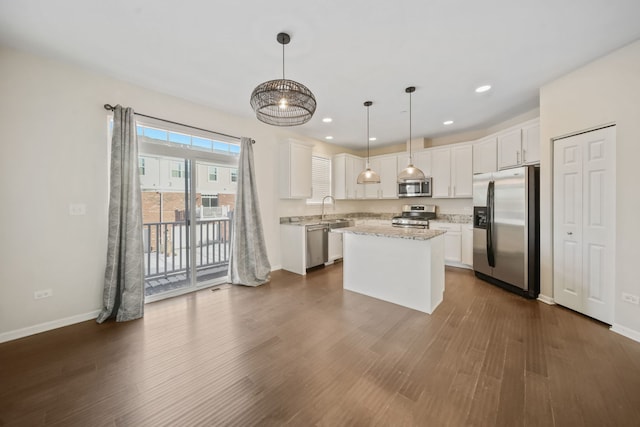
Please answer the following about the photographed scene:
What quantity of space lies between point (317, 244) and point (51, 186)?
12.2ft

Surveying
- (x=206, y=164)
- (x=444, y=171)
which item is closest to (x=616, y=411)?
(x=444, y=171)

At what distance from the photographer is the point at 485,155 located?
14.6 feet

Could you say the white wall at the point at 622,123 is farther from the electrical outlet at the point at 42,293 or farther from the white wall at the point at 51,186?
the electrical outlet at the point at 42,293

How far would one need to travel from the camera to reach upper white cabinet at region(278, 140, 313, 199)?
4617mm

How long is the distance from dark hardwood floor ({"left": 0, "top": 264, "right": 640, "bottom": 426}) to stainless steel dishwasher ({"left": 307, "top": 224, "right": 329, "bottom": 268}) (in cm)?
169

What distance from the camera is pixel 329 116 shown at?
4.20 m

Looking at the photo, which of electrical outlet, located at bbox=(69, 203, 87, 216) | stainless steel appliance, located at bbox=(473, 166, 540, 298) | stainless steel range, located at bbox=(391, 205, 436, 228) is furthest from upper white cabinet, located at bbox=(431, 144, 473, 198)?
electrical outlet, located at bbox=(69, 203, 87, 216)

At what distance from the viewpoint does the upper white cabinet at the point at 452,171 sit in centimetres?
479

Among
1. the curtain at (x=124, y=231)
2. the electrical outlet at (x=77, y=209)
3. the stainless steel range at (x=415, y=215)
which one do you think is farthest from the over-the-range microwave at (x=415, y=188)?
the electrical outlet at (x=77, y=209)

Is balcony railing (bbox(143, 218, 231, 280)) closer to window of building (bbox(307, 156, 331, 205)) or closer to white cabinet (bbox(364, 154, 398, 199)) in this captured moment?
window of building (bbox(307, 156, 331, 205))

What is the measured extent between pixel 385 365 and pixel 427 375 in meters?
0.32

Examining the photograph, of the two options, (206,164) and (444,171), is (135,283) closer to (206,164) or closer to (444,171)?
(206,164)

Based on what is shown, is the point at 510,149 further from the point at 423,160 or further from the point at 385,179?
the point at 385,179

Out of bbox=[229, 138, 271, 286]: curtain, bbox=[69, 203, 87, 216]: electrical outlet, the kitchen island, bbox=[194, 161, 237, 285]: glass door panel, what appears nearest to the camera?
bbox=[69, 203, 87, 216]: electrical outlet
